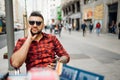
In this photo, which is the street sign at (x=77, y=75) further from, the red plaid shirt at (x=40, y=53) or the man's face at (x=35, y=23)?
the man's face at (x=35, y=23)

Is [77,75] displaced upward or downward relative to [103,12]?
downward

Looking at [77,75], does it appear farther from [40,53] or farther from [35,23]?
[35,23]

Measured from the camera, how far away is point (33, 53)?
2977 mm

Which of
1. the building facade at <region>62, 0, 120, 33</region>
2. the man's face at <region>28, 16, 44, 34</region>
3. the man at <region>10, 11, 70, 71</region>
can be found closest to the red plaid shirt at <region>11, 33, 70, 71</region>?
the man at <region>10, 11, 70, 71</region>

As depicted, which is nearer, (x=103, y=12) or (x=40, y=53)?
(x=40, y=53)

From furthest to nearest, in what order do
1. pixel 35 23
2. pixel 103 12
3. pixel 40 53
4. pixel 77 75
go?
1. pixel 103 12
2. pixel 40 53
3. pixel 35 23
4. pixel 77 75

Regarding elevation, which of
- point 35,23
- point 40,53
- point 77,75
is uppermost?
point 35,23

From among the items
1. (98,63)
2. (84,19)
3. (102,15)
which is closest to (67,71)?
(98,63)

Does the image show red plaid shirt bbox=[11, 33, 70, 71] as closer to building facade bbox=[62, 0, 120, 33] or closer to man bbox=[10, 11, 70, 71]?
man bbox=[10, 11, 70, 71]

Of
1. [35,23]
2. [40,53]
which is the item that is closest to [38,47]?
[40,53]

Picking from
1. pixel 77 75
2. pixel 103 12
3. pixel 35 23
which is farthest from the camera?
pixel 103 12

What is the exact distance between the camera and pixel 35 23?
2875 millimetres

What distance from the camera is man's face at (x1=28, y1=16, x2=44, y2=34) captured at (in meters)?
2.85

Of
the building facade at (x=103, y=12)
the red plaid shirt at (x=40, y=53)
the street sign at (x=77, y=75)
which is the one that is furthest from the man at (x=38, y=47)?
the building facade at (x=103, y=12)
